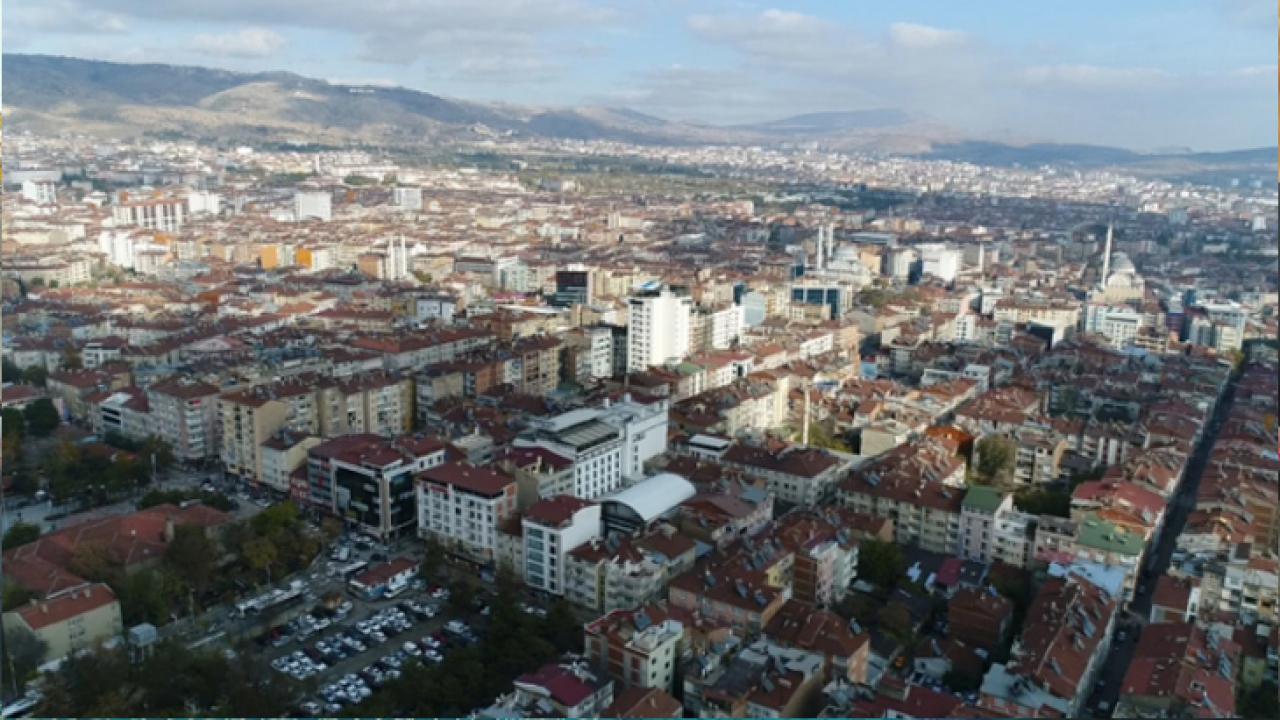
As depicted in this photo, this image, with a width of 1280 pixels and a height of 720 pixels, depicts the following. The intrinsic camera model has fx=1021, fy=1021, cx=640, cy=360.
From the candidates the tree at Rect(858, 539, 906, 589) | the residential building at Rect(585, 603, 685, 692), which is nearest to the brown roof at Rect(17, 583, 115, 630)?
the residential building at Rect(585, 603, 685, 692)

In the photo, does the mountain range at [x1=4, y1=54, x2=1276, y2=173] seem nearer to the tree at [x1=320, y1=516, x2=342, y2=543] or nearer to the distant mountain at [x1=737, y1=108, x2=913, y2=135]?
the distant mountain at [x1=737, y1=108, x2=913, y2=135]

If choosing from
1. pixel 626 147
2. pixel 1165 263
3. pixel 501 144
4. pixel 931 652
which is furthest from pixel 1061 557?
pixel 626 147

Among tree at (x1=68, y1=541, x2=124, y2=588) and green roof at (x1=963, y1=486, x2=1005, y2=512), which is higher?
green roof at (x1=963, y1=486, x2=1005, y2=512)

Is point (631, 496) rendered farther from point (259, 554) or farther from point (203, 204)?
point (203, 204)

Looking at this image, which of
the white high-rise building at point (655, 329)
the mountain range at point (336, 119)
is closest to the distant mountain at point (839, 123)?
the mountain range at point (336, 119)

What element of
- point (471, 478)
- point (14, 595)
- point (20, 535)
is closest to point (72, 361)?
point (20, 535)

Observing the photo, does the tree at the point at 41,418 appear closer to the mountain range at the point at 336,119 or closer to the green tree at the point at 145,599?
the green tree at the point at 145,599
